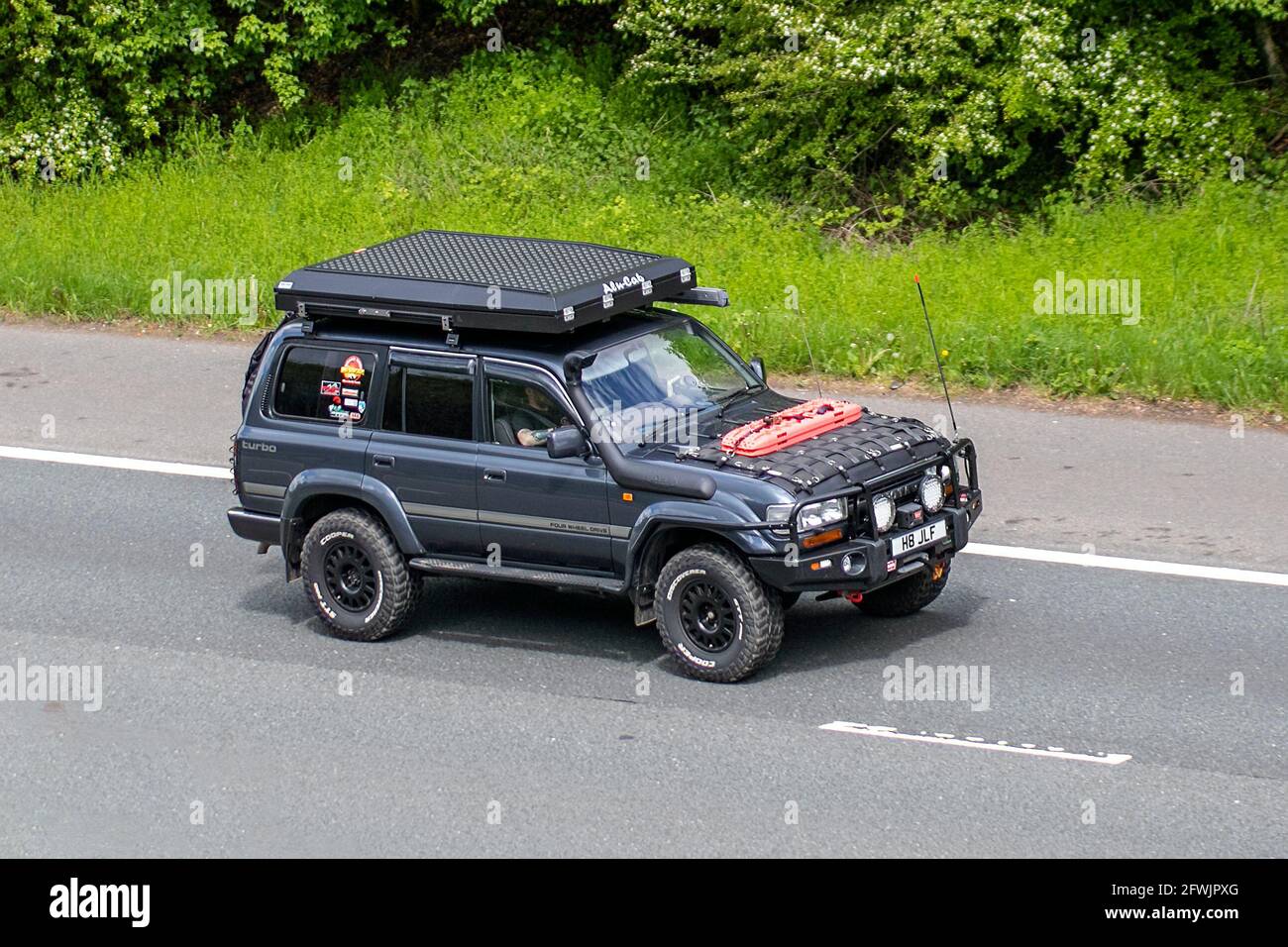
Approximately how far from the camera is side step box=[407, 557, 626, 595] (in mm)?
9578

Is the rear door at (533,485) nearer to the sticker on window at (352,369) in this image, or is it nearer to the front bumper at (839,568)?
the sticker on window at (352,369)

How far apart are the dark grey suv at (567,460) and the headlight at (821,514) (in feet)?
0.03

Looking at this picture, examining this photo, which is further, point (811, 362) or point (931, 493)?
point (811, 362)

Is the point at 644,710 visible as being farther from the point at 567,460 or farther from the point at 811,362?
the point at 811,362

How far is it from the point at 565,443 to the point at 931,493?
197cm

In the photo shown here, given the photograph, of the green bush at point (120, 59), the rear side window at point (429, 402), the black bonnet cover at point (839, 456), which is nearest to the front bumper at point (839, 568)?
the black bonnet cover at point (839, 456)

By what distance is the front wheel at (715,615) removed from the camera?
9109 millimetres

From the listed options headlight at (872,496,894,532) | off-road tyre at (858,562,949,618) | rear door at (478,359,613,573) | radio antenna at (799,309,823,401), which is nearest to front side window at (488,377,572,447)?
rear door at (478,359,613,573)

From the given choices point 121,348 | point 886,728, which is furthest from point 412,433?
point 121,348

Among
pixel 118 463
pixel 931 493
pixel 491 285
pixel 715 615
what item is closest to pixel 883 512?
pixel 931 493

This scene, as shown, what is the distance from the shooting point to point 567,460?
958cm

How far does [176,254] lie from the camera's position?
60.7 ft

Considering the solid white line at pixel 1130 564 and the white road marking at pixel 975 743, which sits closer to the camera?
the white road marking at pixel 975 743
